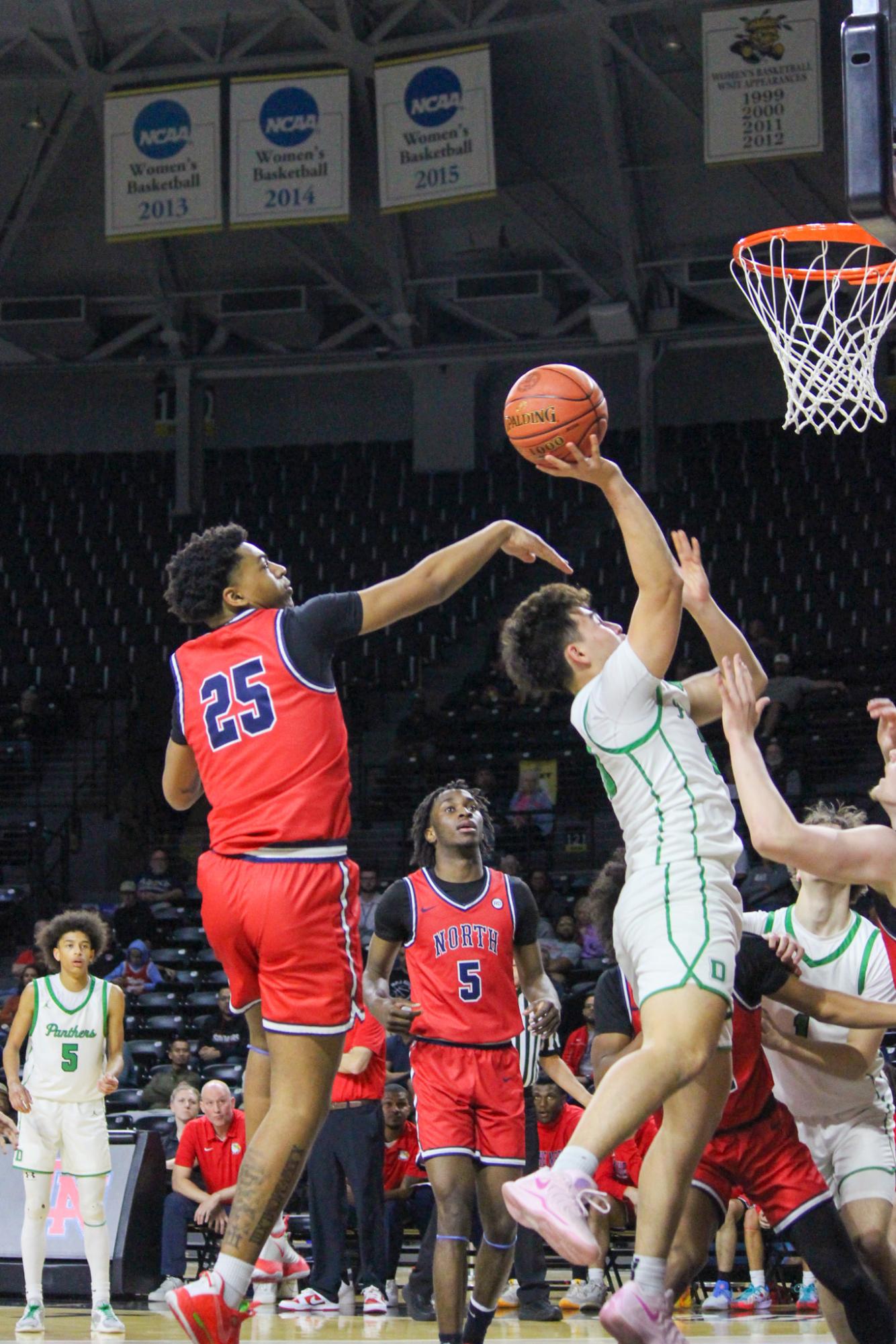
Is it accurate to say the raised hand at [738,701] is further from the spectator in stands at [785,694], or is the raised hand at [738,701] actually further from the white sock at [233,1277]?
the spectator in stands at [785,694]

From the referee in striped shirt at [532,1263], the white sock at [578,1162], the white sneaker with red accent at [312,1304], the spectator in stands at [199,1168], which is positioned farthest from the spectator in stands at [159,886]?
the white sock at [578,1162]

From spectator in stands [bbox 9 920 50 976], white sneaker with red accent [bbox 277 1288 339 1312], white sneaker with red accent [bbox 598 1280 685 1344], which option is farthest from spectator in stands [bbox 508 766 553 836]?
white sneaker with red accent [bbox 598 1280 685 1344]

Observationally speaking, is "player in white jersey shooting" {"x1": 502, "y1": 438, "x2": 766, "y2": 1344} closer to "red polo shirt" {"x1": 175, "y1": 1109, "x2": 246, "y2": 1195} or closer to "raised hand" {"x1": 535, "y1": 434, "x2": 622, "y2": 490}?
"raised hand" {"x1": 535, "y1": 434, "x2": 622, "y2": 490}

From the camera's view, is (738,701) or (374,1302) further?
(374,1302)

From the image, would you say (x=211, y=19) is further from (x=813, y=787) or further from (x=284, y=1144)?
(x=284, y=1144)

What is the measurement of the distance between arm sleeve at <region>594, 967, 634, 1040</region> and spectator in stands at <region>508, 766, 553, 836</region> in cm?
1133

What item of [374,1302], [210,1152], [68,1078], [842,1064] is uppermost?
[842,1064]

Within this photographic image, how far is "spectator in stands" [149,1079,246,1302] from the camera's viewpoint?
10.8 metres

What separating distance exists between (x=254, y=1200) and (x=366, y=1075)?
15.6ft

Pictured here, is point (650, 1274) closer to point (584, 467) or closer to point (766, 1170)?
point (766, 1170)

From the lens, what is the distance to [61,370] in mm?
26172

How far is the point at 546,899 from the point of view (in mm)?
16234

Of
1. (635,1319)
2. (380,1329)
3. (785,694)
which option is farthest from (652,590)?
(785,694)

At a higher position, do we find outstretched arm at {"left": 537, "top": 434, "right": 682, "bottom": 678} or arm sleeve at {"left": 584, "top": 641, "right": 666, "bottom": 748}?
outstretched arm at {"left": 537, "top": 434, "right": 682, "bottom": 678}
